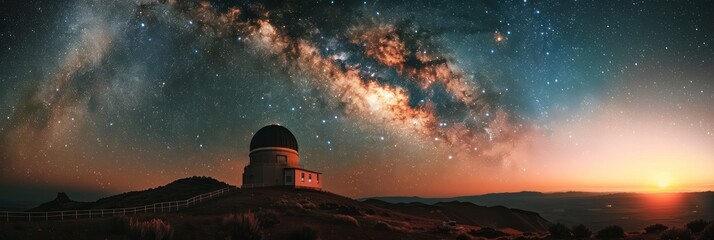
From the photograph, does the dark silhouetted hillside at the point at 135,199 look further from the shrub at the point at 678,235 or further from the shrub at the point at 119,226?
the shrub at the point at 678,235

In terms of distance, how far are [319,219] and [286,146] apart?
24.5m

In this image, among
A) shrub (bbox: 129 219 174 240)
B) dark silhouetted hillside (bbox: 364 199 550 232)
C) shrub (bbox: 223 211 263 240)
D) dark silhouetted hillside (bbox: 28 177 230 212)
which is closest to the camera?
shrub (bbox: 129 219 174 240)

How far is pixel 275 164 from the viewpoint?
5016cm

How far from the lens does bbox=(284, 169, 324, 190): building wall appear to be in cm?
4869

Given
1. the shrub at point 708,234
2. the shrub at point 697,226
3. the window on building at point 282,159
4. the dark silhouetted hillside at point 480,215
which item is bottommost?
the dark silhouetted hillside at point 480,215

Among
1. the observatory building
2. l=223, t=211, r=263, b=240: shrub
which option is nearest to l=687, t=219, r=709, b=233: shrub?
l=223, t=211, r=263, b=240: shrub

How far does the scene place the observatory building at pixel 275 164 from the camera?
49.3 m

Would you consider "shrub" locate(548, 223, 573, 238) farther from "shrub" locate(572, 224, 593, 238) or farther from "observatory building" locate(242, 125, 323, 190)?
"observatory building" locate(242, 125, 323, 190)

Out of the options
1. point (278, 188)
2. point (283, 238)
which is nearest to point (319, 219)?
point (283, 238)

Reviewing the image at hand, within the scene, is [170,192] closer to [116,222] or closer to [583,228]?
[116,222]

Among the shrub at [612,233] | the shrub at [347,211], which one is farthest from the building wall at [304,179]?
the shrub at [612,233]

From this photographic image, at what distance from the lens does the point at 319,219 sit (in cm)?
2855

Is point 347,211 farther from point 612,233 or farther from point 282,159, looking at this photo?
point 612,233

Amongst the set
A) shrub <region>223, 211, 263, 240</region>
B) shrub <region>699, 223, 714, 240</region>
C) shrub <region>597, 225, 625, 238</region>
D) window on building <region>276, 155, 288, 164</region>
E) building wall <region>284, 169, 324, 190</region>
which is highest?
window on building <region>276, 155, 288, 164</region>
